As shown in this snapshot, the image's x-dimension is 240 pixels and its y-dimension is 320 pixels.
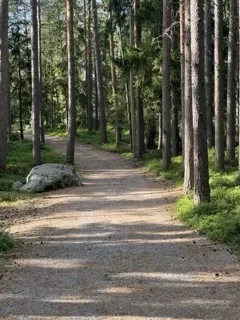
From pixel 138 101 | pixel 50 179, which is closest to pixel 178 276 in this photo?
pixel 50 179

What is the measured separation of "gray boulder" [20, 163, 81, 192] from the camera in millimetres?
15781

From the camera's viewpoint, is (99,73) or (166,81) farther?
(99,73)

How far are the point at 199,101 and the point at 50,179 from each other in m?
7.25

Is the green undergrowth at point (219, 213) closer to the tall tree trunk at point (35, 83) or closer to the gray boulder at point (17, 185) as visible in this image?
the gray boulder at point (17, 185)

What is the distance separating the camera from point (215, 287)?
6.42 meters

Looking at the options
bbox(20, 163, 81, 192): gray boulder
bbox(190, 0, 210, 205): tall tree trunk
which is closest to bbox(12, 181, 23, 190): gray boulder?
bbox(20, 163, 81, 192): gray boulder

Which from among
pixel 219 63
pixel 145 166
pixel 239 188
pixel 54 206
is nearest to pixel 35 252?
pixel 54 206

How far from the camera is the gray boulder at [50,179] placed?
1578 centimetres

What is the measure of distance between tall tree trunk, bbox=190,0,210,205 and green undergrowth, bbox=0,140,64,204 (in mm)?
6320

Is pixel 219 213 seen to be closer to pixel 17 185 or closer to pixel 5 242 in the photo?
pixel 5 242

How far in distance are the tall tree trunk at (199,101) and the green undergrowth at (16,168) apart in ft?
20.7

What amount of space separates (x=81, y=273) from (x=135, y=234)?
2.74 m

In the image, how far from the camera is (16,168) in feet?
65.9

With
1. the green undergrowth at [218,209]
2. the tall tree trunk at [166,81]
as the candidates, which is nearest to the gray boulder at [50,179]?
the green undergrowth at [218,209]
